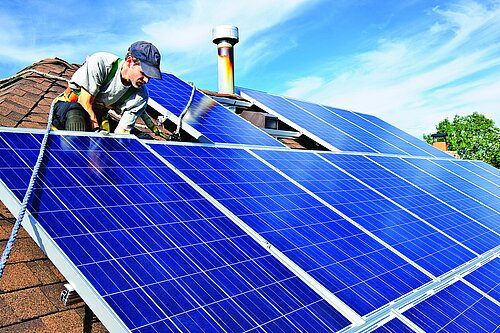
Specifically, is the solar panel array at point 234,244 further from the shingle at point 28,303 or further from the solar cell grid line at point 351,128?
the solar cell grid line at point 351,128

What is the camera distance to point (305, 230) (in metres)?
4.70

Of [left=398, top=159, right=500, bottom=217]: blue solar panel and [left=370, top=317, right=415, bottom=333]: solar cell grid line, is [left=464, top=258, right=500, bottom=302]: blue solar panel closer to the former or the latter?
[left=370, top=317, right=415, bottom=333]: solar cell grid line

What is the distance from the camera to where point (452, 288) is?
4.88 metres

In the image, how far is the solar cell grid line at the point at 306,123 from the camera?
9.84 metres

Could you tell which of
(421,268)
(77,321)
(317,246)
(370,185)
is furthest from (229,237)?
(370,185)

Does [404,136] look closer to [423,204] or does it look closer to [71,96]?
[423,204]

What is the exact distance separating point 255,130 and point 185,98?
4.91 ft

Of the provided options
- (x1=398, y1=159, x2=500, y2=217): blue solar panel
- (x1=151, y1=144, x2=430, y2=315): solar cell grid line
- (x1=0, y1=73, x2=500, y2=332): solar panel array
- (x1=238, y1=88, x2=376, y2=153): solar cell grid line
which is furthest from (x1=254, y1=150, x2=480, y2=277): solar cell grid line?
(x1=398, y1=159, x2=500, y2=217): blue solar panel

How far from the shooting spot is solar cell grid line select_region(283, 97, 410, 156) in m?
11.1

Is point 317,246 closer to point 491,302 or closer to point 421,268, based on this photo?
point 421,268

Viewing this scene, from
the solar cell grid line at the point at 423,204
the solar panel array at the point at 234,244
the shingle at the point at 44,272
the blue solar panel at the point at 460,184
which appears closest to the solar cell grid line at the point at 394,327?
the solar panel array at the point at 234,244

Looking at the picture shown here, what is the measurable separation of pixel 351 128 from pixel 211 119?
17.2ft

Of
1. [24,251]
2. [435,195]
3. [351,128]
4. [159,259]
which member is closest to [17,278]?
[24,251]

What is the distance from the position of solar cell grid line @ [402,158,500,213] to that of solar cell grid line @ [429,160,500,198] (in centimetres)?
15
